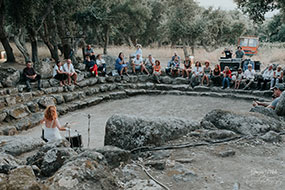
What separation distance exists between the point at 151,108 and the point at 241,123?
5.35 meters

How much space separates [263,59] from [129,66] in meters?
11.5

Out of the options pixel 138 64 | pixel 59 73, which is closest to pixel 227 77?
pixel 138 64

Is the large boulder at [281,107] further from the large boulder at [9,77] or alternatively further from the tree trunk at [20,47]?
the tree trunk at [20,47]

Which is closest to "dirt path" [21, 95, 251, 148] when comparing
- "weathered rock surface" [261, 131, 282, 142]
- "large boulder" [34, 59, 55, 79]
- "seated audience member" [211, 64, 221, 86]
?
"seated audience member" [211, 64, 221, 86]

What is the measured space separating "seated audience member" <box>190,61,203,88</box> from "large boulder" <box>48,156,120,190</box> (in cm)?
1091

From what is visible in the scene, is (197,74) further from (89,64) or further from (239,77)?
(89,64)

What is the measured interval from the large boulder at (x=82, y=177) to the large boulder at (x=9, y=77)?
8.26m

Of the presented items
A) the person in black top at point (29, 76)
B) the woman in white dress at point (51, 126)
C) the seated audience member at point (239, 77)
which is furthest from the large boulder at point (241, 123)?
the person in black top at point (29, 76)

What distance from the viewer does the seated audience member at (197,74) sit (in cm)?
1365

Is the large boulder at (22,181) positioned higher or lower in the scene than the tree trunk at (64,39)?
lower

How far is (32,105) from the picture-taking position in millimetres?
9844

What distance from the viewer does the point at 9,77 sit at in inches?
414

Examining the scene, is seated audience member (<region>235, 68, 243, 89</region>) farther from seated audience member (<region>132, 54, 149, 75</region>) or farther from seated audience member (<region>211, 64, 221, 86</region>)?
seated audience member (<region>132, 54, 149, 75</region>)

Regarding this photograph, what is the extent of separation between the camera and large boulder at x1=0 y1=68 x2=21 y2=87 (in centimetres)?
1041
